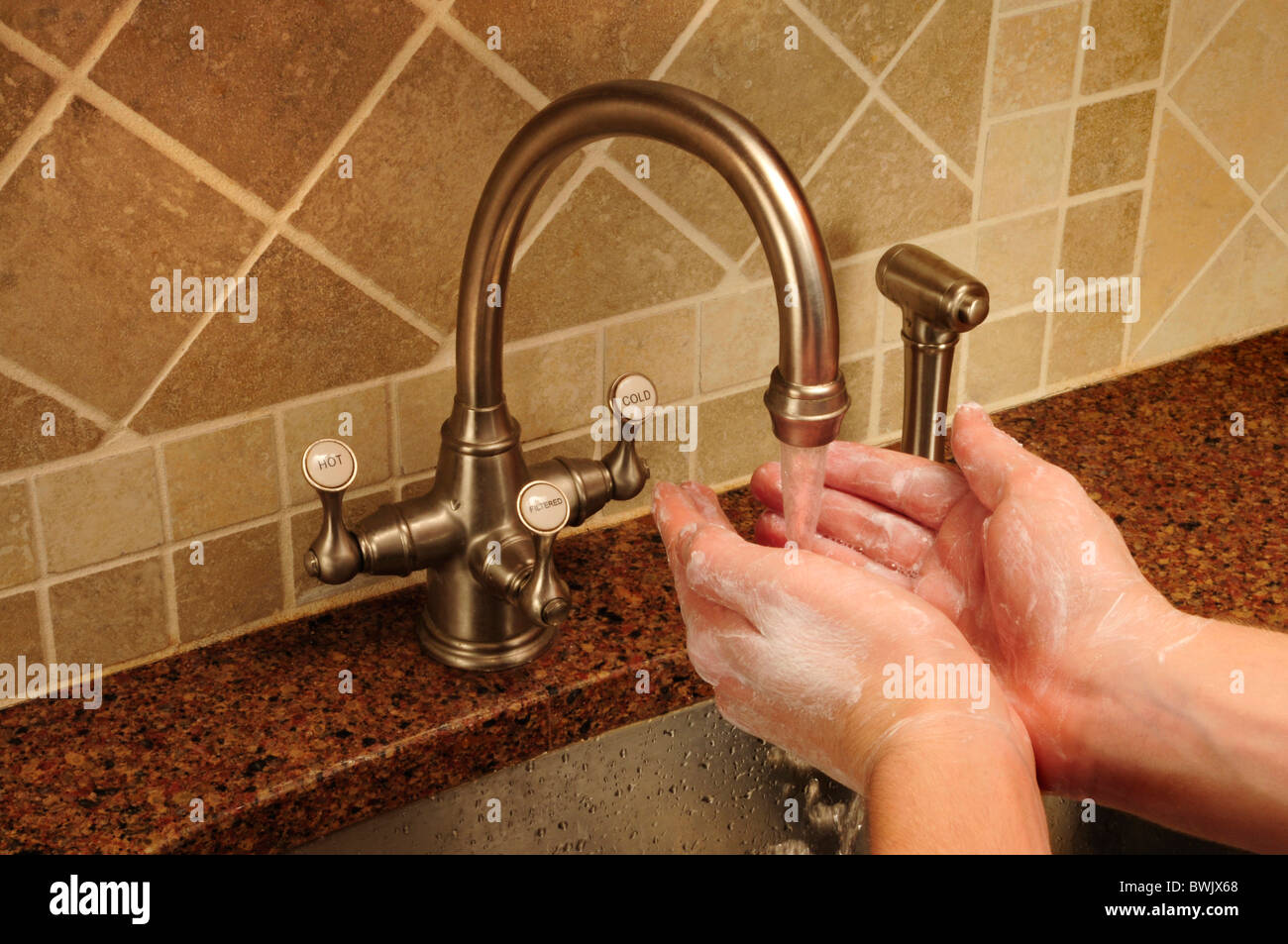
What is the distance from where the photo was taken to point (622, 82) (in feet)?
2.54

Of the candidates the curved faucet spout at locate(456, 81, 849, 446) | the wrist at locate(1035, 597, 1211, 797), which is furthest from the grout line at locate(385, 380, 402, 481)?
the wrist at locate(1035, 597, 1211, 797)

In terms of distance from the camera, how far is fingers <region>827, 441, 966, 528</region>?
951 millimetres

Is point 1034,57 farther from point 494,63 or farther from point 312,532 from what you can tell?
point 312,532

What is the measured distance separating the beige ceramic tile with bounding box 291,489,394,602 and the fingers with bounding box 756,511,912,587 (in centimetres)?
27

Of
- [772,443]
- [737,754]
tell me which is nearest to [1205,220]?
[772,443]

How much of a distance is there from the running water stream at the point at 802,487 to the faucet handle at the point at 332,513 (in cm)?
27

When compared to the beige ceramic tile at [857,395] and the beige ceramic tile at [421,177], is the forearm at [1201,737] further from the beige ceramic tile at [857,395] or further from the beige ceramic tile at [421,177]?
the beige ceramic tile at [421,177]

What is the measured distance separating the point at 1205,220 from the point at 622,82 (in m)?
0.76

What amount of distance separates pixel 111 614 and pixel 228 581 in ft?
0.26

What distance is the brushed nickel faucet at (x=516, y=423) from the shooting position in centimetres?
71

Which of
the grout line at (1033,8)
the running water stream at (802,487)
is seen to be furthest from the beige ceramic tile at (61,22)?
the grout line at (1033,8)

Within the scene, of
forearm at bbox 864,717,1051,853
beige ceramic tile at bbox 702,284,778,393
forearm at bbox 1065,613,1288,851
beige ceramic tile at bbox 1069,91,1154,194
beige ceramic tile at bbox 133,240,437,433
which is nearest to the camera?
forearm at bbox 864,717,1051,853

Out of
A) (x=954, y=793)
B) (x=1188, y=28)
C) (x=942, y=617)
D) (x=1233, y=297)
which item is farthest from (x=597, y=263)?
(x=1233, y=297)

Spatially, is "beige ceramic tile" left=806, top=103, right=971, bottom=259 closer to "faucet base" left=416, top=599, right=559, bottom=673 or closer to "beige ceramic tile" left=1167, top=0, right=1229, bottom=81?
"beige ceramic tile" left=1167, top=0, right=1229, bottom=81
